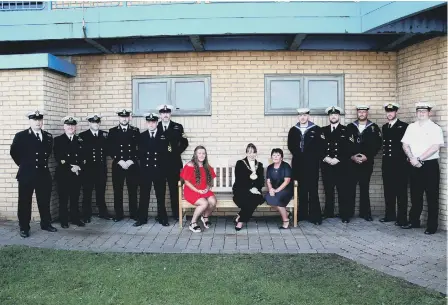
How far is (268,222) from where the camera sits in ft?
25.9

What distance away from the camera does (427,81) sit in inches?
298

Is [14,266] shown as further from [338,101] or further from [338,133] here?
[338,101]

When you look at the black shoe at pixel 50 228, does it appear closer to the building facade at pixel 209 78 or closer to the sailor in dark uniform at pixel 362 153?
the building facade at pixel 209 78

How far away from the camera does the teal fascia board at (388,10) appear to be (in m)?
5.94

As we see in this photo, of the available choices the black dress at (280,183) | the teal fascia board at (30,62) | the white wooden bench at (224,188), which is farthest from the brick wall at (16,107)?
the black dress at (280,183)

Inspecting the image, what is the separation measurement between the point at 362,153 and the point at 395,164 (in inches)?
22.4

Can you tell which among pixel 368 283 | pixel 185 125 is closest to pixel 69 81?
pixel 185 125

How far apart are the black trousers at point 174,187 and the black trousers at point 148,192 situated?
0.50 ft

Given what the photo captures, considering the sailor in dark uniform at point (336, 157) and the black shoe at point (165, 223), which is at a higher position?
the sailor in dark uniform at point (336, 157)

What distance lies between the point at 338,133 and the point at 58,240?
4765 mm

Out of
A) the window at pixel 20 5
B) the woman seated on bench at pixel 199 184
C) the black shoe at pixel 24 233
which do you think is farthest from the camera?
the window at pixel 20 5

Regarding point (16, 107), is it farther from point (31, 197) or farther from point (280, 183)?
point (280, 183)

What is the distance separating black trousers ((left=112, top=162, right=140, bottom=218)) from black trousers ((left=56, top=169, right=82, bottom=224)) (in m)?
0.64

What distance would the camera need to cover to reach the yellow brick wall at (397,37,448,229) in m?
7.18
